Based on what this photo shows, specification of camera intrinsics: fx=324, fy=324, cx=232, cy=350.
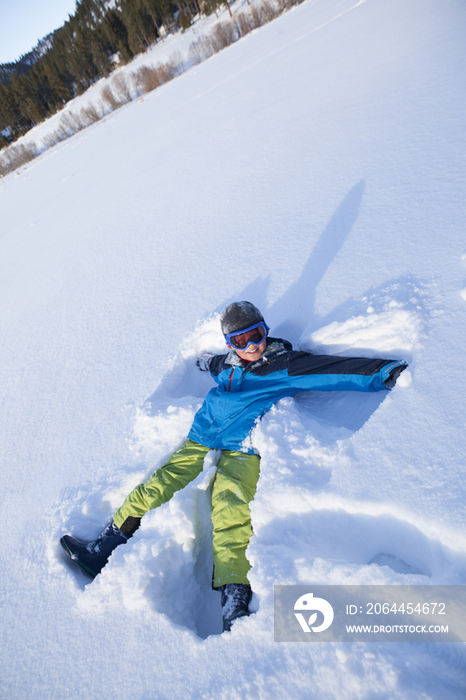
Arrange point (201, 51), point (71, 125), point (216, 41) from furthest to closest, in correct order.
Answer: point (71, 125), point (201, 51), point (216, 41)

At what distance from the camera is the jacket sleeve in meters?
1.49

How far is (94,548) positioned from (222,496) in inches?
29.1

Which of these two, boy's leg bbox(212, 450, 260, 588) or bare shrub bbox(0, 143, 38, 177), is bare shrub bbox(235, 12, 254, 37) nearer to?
bare shrub bbox(0, 143, 38, 177)

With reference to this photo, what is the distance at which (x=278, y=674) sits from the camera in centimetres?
103

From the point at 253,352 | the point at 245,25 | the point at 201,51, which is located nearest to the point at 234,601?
Answer: the point at 253,352

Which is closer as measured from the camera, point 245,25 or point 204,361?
point 204,361

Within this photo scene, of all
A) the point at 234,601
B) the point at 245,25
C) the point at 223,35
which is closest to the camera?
the point at 234,601

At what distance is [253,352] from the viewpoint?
1863 millimetres

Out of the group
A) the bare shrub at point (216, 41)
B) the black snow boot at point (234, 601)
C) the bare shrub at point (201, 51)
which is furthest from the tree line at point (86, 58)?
the black snow boot at point (234, 601)

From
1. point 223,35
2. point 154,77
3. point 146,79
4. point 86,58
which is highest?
point 86,58

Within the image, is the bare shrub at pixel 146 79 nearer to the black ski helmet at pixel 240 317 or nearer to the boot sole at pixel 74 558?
the black ski helmet at pixel 240 317

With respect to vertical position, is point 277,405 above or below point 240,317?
below

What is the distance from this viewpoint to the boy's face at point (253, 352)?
185 cm

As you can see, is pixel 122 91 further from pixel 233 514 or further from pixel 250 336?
pixel 233 514
